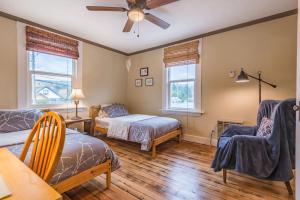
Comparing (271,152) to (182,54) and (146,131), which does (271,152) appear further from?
(182,54)

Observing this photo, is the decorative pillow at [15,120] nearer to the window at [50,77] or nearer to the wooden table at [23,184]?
the window at [50,77]

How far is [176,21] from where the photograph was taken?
113 inches

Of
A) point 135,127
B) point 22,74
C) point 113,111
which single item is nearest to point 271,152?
point 135,127

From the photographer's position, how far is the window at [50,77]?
3.04 meters

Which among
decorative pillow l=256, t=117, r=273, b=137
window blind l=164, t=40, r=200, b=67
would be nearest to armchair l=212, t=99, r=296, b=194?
decorative pillow l=256, t=117, r=273, b=137

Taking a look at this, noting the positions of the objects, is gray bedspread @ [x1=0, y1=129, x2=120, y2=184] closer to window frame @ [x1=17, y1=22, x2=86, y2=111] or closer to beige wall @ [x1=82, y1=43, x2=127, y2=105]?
window frame @ [x1=17, y1=22, x2=86, y2=111]

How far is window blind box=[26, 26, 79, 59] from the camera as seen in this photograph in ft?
9.49

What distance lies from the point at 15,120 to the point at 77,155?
1.43 meters

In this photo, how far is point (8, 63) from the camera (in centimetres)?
270

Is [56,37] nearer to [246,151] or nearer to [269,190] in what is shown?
[246,151]

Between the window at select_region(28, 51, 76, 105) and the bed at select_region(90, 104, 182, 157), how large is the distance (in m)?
0.77

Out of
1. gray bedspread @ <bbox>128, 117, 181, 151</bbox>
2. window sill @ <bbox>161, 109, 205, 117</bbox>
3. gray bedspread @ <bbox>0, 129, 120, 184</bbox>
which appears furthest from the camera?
window sill @ <bbox>161, 109, 205, 117</bbox>

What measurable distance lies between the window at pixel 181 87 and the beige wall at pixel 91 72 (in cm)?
147

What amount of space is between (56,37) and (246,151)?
3687 millimetres
